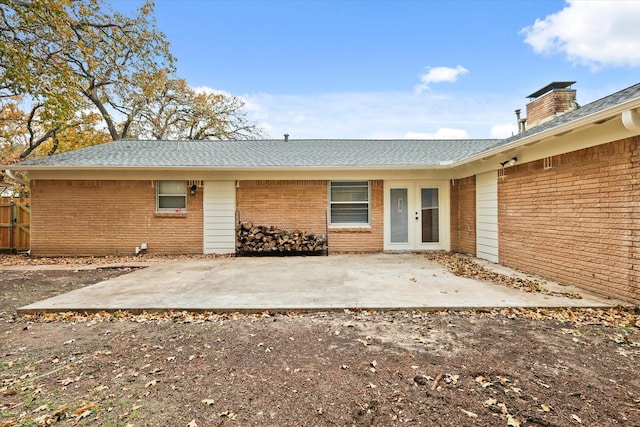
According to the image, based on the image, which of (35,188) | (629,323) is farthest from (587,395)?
(35,188)

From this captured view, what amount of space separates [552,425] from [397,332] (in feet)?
5.64

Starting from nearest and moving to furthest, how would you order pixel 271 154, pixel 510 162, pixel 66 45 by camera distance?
pixel 510 162 → pixel 66 45 → pixel 271 154

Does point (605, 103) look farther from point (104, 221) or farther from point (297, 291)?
point (104, 221)

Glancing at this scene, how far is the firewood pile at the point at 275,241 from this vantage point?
9.66 m

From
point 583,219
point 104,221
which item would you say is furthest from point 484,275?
point 104,221

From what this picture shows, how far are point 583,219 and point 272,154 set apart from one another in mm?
8775

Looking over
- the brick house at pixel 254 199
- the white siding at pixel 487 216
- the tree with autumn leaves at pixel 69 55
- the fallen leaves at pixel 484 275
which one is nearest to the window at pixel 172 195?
the brick house at pixel 254 199

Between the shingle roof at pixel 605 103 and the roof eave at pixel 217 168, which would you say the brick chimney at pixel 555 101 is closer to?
the shingle roof at pixel 605 103

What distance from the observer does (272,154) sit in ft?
36.7

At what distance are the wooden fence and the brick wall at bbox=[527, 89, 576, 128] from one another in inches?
630

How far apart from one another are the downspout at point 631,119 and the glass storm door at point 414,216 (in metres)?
6.09

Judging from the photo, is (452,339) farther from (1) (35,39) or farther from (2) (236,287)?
(1) (35,39)

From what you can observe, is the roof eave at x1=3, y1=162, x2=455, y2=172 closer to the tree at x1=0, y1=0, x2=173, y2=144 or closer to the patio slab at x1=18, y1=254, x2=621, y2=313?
the tree at x1=0, y1=0, x2=173, y2=144

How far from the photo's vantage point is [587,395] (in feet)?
7.80
